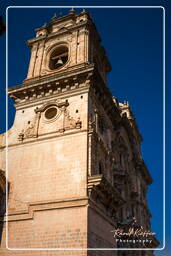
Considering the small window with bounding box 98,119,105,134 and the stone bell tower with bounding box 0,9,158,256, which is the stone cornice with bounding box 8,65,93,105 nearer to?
the stone bell tower with bounding box 0,9,158,256

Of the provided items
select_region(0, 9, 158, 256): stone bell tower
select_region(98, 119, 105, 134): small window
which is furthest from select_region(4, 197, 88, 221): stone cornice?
select_region(98, 119, 105, 134): small window

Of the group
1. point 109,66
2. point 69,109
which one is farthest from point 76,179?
point 109,66

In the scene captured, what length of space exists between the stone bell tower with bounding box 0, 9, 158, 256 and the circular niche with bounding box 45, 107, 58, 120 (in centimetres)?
10

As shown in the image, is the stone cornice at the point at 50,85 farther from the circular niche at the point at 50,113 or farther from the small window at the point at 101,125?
the small window at the point at 101,125

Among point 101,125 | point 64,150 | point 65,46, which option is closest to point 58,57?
point 65,46

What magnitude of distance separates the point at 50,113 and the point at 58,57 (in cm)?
595

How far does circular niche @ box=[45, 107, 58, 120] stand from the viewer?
20.5 meters

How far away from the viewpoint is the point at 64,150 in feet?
60.0

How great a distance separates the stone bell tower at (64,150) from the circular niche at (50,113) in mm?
100

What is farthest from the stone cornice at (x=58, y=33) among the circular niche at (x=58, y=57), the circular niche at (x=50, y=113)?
the circular niche at (x=50, y=113)

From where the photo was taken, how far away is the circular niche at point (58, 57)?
2416 centimetres

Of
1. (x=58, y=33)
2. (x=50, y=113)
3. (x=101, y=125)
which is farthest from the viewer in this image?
(x=58, y=33)

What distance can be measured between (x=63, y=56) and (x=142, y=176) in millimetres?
18209

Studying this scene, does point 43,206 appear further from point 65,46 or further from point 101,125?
point 65,46
